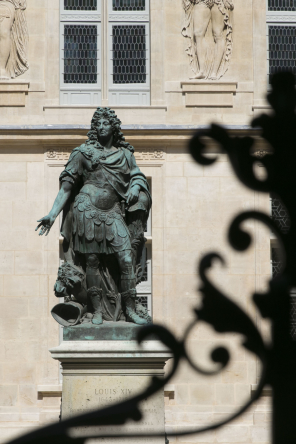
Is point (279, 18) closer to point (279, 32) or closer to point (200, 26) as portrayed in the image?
point (279, 32)

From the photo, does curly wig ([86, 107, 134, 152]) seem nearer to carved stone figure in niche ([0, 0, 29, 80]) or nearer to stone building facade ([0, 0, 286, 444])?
stone building facade ([0, 0, 286, 444])

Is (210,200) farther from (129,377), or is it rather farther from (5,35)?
(129,377)

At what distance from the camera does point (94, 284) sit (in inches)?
304

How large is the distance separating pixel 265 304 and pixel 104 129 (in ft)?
21.2

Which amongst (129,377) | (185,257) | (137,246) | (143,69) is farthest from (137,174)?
(143,69)

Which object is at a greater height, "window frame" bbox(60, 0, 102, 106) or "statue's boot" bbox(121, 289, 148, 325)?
"window frame" bbox(60, 0, 102, 106)

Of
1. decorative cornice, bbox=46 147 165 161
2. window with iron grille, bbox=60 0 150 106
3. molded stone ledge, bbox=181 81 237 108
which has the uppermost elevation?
window with iron grille, bbox=60 0 150 106

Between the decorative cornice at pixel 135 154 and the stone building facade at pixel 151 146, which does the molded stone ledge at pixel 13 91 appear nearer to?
the stone building facade at pixel 151 146

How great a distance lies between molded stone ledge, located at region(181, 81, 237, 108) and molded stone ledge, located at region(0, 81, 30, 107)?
2.51 metres

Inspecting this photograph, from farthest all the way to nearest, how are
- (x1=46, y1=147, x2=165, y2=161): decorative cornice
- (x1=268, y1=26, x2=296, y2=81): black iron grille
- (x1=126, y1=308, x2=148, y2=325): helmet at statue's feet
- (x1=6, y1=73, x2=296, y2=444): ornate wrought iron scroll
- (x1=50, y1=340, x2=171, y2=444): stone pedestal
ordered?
(x1=268, y1=26, x2=296, y2=81): black iron grille < (x1=46, y1=147, x2=165, y2=161): decorative cornice < (x1=126, y1=308, x2=148, y2=325): helmet at statue's feet < (x1=50, y1=340, x2=171, y2=444): stone pedestal < (x1=6, y1=73, x2=296, y2=444): ornate wrought iron scroll

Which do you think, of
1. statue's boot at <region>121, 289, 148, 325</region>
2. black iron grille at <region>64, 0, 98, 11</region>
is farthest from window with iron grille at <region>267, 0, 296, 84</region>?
statue's boot at <region>121, 289, 148, 325</region>

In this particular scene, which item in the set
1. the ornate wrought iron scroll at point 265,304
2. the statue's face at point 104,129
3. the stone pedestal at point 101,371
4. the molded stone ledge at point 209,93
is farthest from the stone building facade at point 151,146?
the ornate wrought iron scroll at point 265,304

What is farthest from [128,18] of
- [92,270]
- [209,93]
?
[92,270]

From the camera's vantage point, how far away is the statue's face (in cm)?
790
